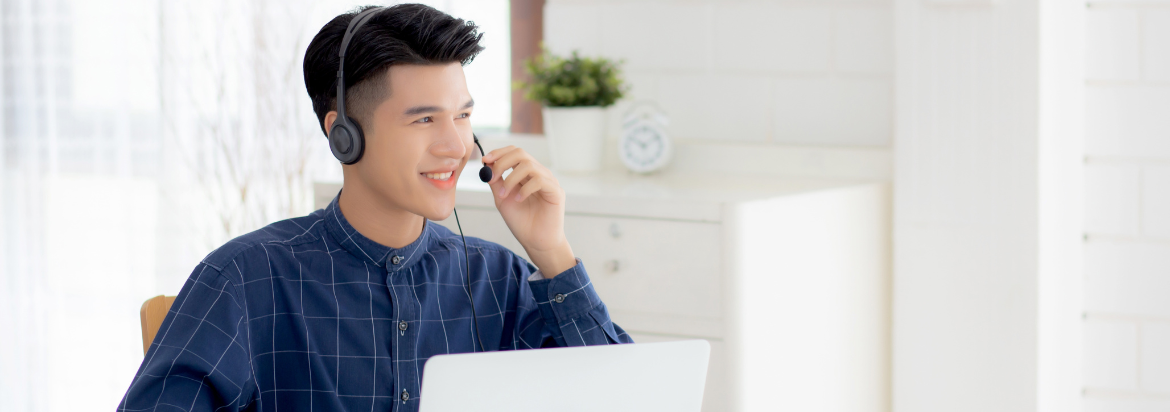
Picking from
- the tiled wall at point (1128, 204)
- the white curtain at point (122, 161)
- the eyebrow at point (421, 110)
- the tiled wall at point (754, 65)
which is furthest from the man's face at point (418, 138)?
the white curtain at point (122, 161)

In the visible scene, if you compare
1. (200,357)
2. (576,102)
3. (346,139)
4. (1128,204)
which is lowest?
(200,357)

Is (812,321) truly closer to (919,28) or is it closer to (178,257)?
(919,28)

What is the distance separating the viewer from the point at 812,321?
1.65 m

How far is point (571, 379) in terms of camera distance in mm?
835

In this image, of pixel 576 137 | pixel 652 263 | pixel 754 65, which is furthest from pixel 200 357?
pixel 754 65

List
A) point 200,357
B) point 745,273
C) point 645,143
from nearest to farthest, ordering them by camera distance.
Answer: point 200,357, point 745,273, point 645,143

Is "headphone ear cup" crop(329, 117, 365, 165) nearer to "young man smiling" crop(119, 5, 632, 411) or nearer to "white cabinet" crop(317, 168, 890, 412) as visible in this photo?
"young man smiling" crop(119, 5, 632, 411)

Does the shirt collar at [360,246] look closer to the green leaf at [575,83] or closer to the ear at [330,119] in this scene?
the ear at [330,119]

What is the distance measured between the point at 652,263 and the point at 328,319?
620mm

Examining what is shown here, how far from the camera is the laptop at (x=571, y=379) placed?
81cm

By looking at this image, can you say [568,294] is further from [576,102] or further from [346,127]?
[576,102]

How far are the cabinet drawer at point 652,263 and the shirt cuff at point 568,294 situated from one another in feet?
1.26

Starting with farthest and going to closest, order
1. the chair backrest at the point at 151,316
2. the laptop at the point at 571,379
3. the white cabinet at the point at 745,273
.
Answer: the white cabinet at the point at 745,273 < the chair backrest at the point at 151,316 < the laptop at the point at 571,379

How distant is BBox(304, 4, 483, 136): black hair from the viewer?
3.42 ft
